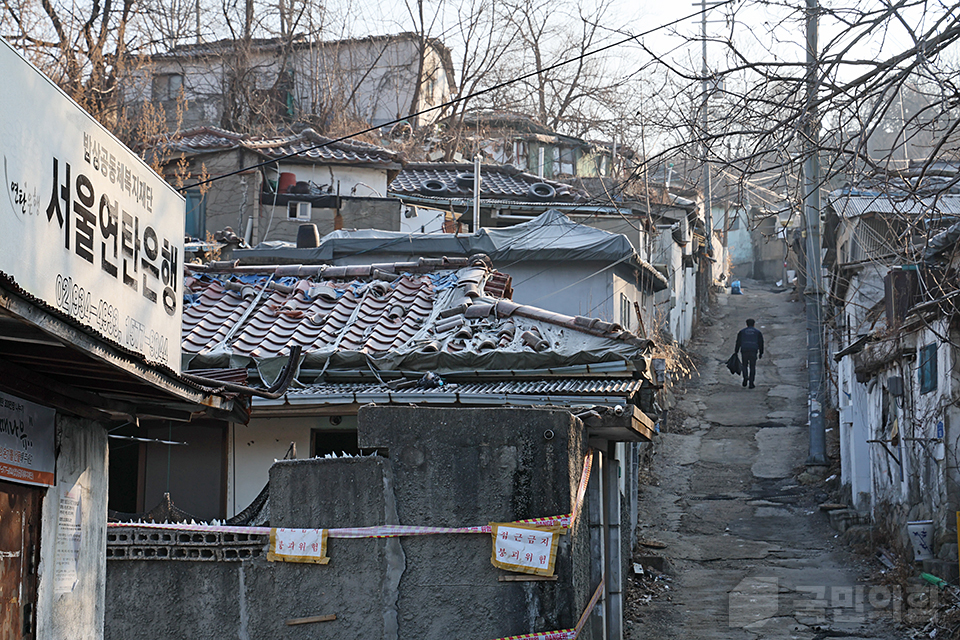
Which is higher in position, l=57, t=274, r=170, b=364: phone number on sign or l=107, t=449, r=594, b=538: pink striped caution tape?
l=57, t=274, r=170, b=364: phone number on sign

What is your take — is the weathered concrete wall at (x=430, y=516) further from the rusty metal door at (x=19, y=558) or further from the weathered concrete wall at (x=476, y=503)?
the rusty metal door at (x=19, y=558)

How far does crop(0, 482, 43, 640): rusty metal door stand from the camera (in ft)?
18.9

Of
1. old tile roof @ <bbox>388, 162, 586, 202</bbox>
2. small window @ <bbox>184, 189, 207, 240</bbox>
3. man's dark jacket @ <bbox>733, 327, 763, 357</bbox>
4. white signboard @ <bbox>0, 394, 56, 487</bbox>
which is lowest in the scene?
white signboard @ <bbox>0, 394, 56, 487</bbox>

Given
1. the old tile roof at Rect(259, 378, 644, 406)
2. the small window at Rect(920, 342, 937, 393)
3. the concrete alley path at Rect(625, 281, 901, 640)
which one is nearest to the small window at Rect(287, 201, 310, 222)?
the concrete alley path at Rect(625, 281, 901, 640)

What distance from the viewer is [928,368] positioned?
14844 mm

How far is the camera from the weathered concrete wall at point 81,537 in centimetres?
634

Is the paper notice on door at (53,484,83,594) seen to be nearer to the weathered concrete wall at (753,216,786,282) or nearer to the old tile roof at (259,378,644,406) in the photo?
the old tile roof at (259,378,644,406)

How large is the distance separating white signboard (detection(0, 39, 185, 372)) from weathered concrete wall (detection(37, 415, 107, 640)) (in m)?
0.84

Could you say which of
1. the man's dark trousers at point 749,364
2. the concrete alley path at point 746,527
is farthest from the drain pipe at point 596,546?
the man's dark trousers at point 749,364

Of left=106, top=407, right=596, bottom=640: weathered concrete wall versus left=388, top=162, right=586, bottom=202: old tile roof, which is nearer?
left=106, top=407, right=596, bottom=640: weathered concrete wall

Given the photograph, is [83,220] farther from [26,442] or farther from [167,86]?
[167,86]

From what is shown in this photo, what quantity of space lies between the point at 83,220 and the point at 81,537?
256cm

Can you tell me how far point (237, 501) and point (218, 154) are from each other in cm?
1412

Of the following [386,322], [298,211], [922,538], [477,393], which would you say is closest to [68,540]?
[477,393]
